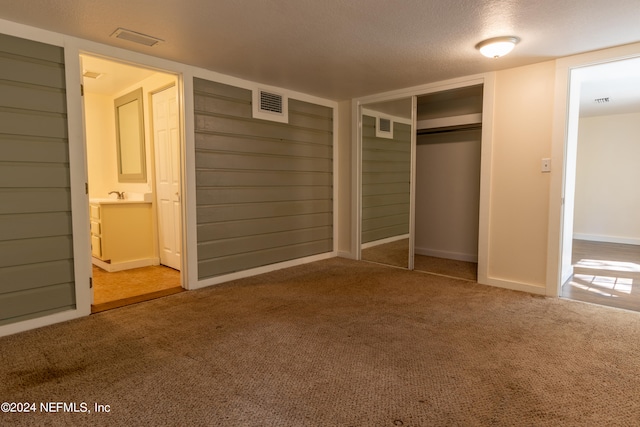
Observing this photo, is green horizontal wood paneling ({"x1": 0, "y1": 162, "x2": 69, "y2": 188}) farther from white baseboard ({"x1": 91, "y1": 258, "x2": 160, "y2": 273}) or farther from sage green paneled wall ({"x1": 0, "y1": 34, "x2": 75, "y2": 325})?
white baseboard ({"x1": 91, "y1": 258, "x2": 160, "y2": 273})

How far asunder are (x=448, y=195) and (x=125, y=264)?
4763 millimetres

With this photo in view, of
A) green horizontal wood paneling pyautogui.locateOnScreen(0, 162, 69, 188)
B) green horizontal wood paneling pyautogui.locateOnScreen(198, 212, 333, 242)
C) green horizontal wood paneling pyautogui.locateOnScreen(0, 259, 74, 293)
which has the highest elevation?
green horizontal wood paneling pyautogui.locateOnScreen(0, 162, 69, 188)

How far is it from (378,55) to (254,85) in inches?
62.6

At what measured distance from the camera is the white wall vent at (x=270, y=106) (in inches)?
168

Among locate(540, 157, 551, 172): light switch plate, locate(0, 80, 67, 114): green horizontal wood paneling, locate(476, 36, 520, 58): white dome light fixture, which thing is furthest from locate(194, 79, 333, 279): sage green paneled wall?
locate(540, 157, 551, 172): light switch plate

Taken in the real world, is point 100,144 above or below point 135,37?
below

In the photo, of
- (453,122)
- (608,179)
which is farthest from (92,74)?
(608,179)

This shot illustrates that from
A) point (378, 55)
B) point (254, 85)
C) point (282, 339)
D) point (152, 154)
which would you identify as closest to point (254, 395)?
point (282, 339)

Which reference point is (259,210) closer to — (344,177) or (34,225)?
(344,177)

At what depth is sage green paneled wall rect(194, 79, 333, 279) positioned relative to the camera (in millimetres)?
3877

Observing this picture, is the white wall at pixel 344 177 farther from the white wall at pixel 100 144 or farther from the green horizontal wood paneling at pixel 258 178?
the white wall at pixel 100 144

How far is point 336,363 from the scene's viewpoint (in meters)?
2.26

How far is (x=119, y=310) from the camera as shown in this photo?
320 cm

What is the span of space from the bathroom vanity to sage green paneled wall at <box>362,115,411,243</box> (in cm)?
310
